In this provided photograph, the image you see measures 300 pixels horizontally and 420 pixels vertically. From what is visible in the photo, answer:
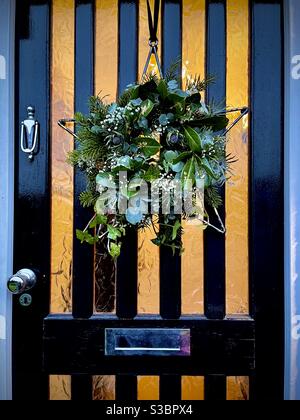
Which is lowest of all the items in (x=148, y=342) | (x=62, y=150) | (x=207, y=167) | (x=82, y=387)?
(x=82, y=387)

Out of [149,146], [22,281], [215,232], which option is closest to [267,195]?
[215,232]

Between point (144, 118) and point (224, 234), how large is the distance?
57 centimetres

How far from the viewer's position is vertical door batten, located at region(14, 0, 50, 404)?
4.38ft

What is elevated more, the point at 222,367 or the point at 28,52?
the point at 28,52

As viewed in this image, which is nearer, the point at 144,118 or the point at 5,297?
the point at 144,118

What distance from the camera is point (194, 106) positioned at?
39.6 inches

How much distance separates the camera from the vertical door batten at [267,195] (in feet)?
4.33

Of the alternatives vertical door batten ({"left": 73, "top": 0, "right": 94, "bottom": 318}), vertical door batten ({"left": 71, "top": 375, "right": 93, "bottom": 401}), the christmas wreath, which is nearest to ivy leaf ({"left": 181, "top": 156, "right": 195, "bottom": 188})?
the christmas wreath

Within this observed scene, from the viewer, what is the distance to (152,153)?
96cm

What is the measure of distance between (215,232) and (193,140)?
0.47 m

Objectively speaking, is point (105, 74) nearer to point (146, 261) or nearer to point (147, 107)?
point (147, 107)
